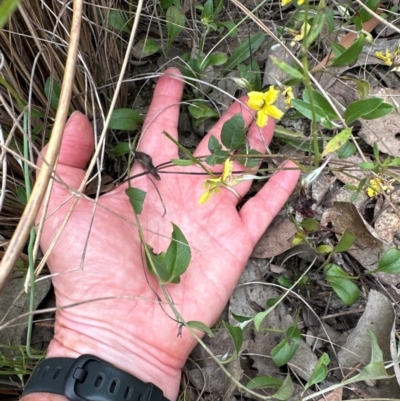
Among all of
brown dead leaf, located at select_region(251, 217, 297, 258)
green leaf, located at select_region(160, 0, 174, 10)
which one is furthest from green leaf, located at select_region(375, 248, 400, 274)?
green leaf, located at select_region(160, 0, 174, 10)

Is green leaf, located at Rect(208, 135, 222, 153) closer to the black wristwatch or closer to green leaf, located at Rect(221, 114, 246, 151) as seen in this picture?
green leaf, located at Rect(221, 114, 246, 151)

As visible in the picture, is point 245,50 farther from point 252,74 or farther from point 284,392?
point 284,392

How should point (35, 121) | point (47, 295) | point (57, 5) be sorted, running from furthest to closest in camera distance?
point (47, 295), point (35, 121), point (57, 5)

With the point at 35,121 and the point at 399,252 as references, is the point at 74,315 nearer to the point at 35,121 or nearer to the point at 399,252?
the point at 35,121

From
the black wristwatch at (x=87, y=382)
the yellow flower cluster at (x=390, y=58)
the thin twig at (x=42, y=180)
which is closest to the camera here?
the thin twig at (x=42, y=180)

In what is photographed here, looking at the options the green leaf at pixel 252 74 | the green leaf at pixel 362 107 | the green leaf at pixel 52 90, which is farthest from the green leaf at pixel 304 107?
the green leaf at pixel 52 90

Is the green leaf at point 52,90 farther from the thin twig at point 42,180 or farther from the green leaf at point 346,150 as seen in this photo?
the green leaf at point 346,150

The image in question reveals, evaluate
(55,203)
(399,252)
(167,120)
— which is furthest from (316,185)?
(55,203)
